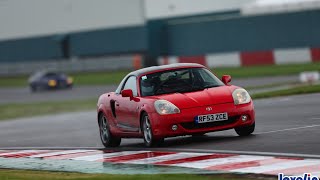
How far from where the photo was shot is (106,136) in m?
16.0

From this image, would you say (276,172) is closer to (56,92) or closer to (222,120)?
(222,120)

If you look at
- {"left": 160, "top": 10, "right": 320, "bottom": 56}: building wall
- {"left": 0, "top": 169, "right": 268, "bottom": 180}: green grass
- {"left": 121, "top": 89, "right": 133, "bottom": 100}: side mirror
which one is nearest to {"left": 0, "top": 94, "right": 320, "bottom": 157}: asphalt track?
{"left": 121, "top": 89, "right": 133, "bottom": 100}: side mirror

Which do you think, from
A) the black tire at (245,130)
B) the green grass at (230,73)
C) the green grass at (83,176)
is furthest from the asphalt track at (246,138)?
the green grass at (230,73)

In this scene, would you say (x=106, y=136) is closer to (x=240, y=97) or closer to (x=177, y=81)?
(x=177, y=81)

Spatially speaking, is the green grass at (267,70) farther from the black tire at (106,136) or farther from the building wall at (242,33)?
the black tire at (106,136)

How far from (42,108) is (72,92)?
906 centimetres

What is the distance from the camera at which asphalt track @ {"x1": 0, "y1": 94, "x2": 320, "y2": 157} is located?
42.8ft

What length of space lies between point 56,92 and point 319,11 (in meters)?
14.7

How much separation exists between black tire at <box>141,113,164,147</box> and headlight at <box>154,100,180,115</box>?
0.31 m

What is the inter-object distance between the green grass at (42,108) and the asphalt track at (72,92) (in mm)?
1883

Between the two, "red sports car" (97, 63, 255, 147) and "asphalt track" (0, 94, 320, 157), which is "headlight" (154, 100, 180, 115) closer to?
"red sports car" (97, 63, 255, 147)

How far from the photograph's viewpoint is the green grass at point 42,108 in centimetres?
3359

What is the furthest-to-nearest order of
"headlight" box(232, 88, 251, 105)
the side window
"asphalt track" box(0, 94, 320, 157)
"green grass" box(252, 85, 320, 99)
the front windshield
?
"green grass" box(252, 85, 320, 99) < the side window < the front windshield < "headlight" box(232, 88, 251, 105) < "asphalt track" box(0, 94, 320, 157)

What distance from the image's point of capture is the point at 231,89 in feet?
47.6
